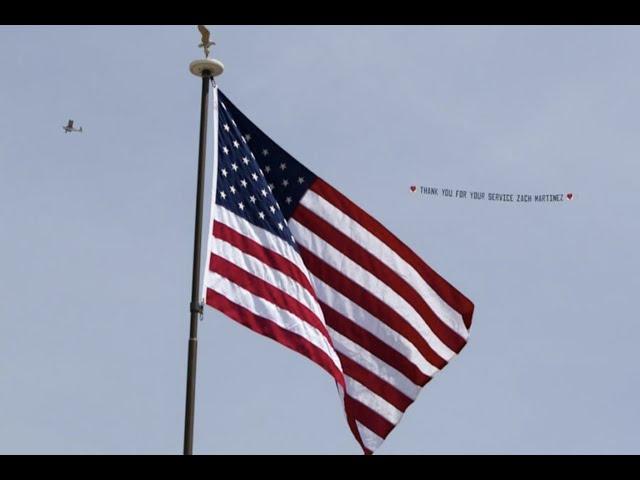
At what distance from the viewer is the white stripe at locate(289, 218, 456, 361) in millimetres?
18047

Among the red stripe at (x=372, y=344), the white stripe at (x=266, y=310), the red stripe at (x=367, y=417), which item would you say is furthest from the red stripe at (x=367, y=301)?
the white stripe at (x=266, y=310)

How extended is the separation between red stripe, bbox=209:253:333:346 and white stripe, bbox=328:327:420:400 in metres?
0.96

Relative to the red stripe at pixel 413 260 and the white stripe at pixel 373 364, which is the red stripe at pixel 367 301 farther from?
the red stripe at pixel 413 260

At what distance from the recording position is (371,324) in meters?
18.0

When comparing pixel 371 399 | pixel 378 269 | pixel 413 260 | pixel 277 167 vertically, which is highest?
pixel 277 167

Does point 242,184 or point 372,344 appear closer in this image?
point 242,184

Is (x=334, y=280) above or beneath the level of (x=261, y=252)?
beneath

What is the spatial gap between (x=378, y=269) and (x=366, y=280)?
0.33 meters

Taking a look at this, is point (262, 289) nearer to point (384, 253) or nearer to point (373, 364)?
point (373, 364)

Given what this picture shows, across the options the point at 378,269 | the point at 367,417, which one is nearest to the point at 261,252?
the point at 378,269

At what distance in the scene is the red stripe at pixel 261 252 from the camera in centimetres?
1609
